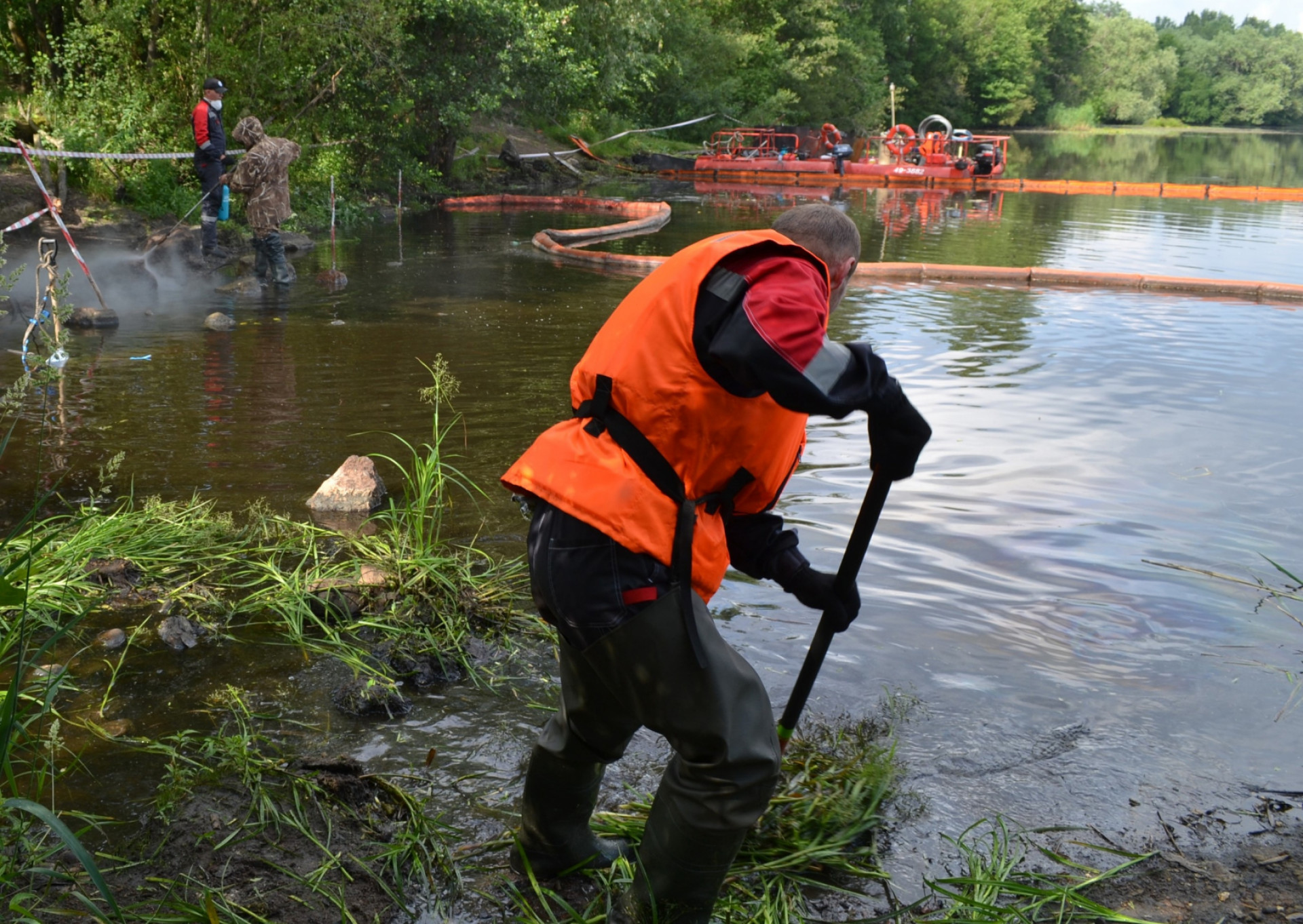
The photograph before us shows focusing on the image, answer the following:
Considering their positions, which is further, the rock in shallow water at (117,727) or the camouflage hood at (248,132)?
the camouflage hood at (248,132)

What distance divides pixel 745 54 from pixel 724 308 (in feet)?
147

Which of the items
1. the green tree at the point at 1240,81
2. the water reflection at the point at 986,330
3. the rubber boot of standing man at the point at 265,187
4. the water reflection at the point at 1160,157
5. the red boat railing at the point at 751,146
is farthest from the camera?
the green tree at the point at 1240,81

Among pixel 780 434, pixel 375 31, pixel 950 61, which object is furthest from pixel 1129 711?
pixel 950 61

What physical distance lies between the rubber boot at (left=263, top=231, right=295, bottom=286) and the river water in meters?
0.59

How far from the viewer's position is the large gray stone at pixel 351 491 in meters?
5.73

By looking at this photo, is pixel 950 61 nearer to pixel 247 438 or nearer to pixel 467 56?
pixel 467 56

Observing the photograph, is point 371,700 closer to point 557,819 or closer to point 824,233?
point 557,819

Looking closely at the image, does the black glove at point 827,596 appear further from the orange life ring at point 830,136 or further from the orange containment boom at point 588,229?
the orange life ring at point 830,136

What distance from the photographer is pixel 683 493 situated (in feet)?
8.27

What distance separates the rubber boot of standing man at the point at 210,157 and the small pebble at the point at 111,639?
1046 cm

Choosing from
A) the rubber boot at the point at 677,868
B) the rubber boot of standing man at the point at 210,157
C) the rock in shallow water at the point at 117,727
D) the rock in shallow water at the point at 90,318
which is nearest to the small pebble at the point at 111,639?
the rock in shallow water at the point at 117,727

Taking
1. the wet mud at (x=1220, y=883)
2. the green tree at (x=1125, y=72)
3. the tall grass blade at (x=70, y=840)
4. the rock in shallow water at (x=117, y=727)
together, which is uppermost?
the green tree at (x=1125, y=72)

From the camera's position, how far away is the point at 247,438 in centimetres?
695

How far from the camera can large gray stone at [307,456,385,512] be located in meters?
5.73
